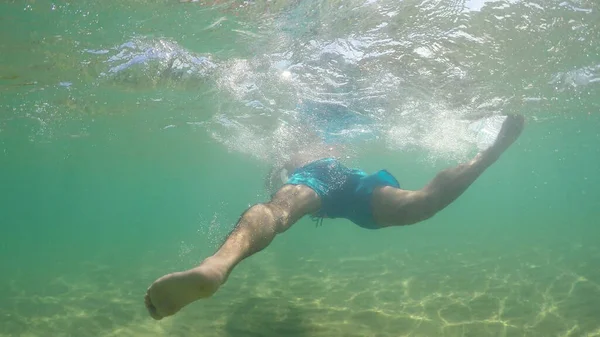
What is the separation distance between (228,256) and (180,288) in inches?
23.9

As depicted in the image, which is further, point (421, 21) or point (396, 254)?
point (396, 254)

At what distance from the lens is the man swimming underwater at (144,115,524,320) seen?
3.29m

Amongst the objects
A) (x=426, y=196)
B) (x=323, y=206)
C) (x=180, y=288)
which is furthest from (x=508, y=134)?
(x=180, y=288)

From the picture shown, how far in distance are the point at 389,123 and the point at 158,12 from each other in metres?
16.1

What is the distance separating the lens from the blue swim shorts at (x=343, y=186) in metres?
6.56

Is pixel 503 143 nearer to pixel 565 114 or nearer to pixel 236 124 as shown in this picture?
pixel 236 124

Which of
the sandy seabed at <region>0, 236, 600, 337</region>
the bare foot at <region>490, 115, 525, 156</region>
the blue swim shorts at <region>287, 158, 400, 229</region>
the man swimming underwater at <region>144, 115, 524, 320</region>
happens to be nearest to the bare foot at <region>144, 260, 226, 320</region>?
the man swimming underwater at <region>144, 115, 524, 320</region>

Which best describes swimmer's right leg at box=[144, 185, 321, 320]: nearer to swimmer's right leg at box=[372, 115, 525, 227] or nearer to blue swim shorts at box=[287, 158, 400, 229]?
blue swim shorts at box=[287, 158, 400, 229]

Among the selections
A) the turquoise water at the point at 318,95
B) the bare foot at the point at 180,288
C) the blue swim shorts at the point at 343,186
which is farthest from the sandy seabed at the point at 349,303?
the bare foot at the point at 180,288

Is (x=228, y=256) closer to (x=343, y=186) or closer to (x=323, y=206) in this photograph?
(x=323, y=206)

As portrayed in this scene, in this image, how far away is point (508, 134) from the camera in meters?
7.60

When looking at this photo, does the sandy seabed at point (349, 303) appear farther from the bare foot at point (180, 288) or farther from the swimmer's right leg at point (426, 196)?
the bare foot at point (180, 288)

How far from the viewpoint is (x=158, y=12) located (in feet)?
31.6

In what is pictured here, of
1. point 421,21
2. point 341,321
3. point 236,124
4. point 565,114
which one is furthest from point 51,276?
point 565,114
